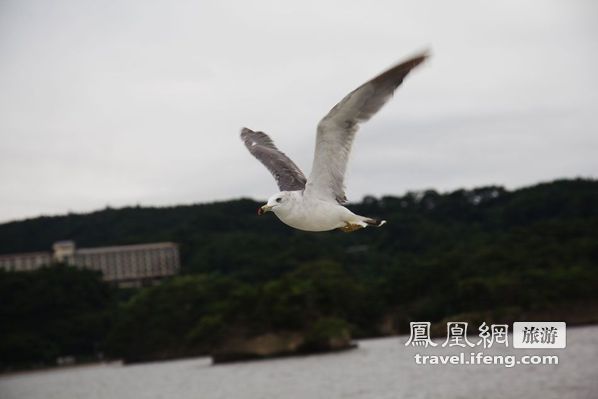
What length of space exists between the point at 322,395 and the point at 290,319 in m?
27.0

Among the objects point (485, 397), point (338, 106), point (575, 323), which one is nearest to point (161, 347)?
point (575, 323)

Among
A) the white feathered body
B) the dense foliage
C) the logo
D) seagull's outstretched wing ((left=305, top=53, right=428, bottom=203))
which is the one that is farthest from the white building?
the white feathered body

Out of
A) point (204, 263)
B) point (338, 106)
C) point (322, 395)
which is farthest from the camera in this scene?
point (204, 263)

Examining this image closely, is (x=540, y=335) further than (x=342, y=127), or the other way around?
(x=540, y=335)

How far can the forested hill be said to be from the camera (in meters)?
76.9

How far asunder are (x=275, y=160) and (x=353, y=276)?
232 feet

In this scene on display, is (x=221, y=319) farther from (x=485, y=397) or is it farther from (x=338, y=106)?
(x=338, y=106)

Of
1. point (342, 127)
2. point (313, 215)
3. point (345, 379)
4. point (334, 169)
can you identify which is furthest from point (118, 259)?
point (342, 127)

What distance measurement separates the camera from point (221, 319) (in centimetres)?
7344

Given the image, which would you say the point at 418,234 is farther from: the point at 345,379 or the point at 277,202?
the point at 277,202

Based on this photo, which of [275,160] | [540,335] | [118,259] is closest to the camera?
[275,160]

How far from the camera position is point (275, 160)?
15.7m

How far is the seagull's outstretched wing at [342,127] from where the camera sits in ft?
41.1

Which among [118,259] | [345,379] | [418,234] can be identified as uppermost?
[418,234]
